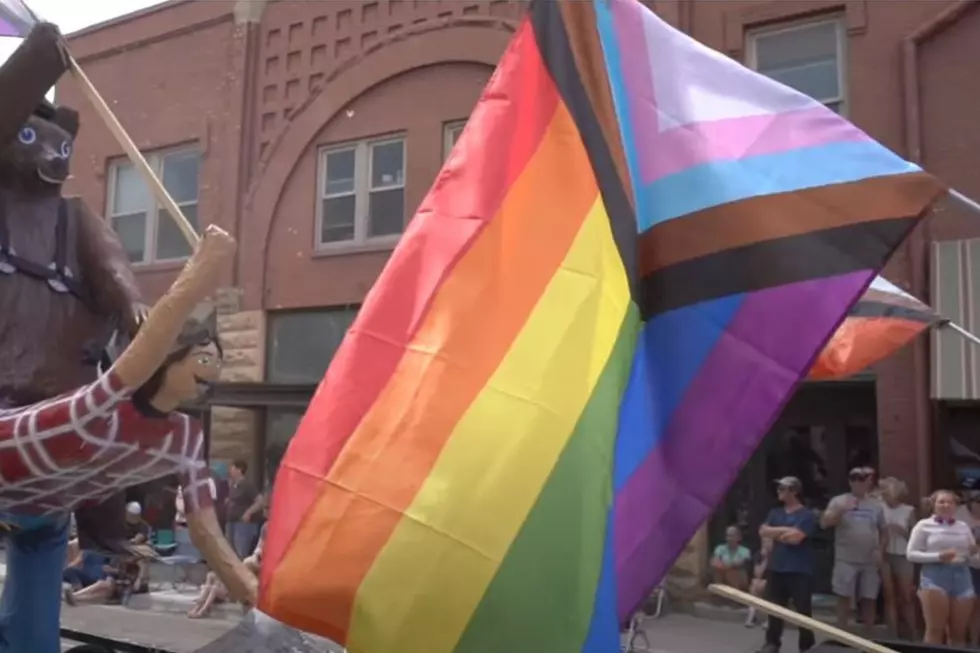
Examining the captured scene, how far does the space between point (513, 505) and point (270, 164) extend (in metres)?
13.0

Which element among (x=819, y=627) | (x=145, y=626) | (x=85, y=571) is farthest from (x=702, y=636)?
(x=819, y=627)

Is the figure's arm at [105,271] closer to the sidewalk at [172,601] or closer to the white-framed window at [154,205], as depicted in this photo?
the sidewalk at [172,601]

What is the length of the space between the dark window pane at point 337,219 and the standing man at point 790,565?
26.1 ft

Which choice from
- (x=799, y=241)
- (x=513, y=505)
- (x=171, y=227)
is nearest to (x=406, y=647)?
(x=513, y=505)

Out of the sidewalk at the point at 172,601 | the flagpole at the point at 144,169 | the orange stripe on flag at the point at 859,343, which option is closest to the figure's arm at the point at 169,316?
the flagpole at the point at 144,169

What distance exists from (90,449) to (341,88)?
1220cm

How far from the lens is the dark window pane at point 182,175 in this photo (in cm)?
1642

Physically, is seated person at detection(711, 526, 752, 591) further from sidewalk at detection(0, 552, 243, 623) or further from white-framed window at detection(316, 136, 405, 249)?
white-framed window at detection(316, 136, 405, 249)

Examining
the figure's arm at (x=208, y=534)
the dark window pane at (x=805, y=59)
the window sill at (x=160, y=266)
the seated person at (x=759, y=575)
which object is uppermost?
the dark window pane at (x=805, y=59)

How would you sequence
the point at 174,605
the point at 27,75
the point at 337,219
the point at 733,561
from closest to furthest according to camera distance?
1. the point at 27,75
2. the point at 733,561
3. the point at 174,605
4. the point at 337,219

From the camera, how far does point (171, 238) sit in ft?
54.5

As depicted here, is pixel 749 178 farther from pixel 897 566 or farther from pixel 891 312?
pixel 897 566

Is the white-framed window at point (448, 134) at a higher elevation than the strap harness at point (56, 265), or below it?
higher

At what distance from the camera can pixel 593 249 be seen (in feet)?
11.3
